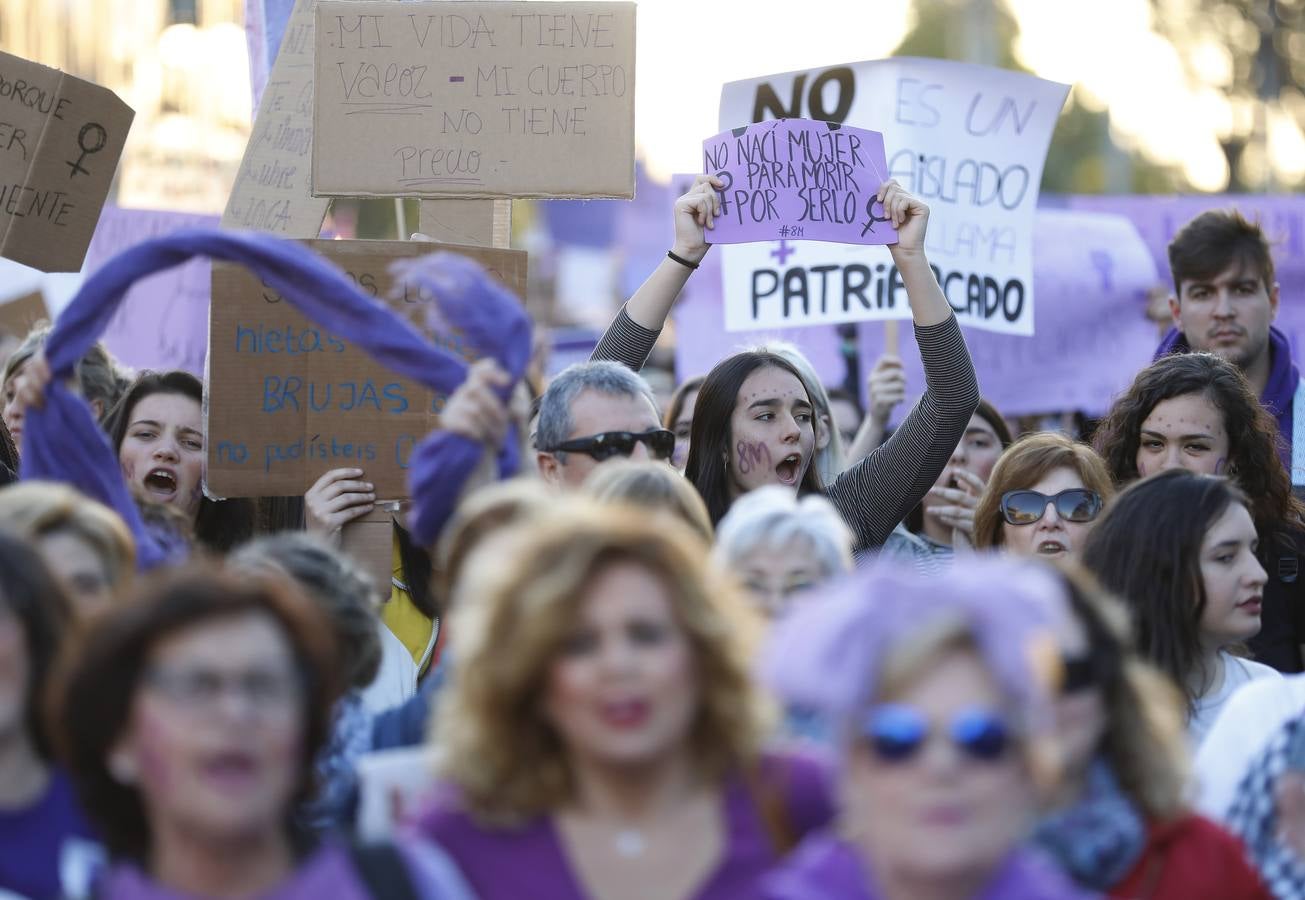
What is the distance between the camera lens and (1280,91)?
21.4 m

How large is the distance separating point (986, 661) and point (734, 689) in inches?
17.8

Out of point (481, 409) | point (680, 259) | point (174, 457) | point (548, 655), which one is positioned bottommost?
point (548, 655)

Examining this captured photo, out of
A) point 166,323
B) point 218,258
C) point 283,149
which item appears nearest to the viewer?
point 218,258

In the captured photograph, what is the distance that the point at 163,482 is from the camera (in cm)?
471

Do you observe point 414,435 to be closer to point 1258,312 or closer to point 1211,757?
point 1211,757

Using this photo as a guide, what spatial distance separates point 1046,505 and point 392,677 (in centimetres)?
168

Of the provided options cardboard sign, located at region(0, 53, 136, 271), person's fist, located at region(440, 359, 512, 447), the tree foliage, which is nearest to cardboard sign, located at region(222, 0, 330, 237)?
cardboard sign, located at region(0, 53, 136, 271)

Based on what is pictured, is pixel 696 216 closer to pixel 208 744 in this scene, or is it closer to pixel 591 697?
pixel 591 697

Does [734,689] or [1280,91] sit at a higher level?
[1280,91]

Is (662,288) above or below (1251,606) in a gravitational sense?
above

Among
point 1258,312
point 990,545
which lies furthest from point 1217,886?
point 1258,312

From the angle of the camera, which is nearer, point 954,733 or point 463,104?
point 954,733

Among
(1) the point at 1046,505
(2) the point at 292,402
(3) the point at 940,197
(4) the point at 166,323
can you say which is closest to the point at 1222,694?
(1) the point at 1046,505

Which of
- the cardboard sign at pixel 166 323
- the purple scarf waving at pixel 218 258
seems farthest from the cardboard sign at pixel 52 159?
the purple scarf waving at pixel 218 258
